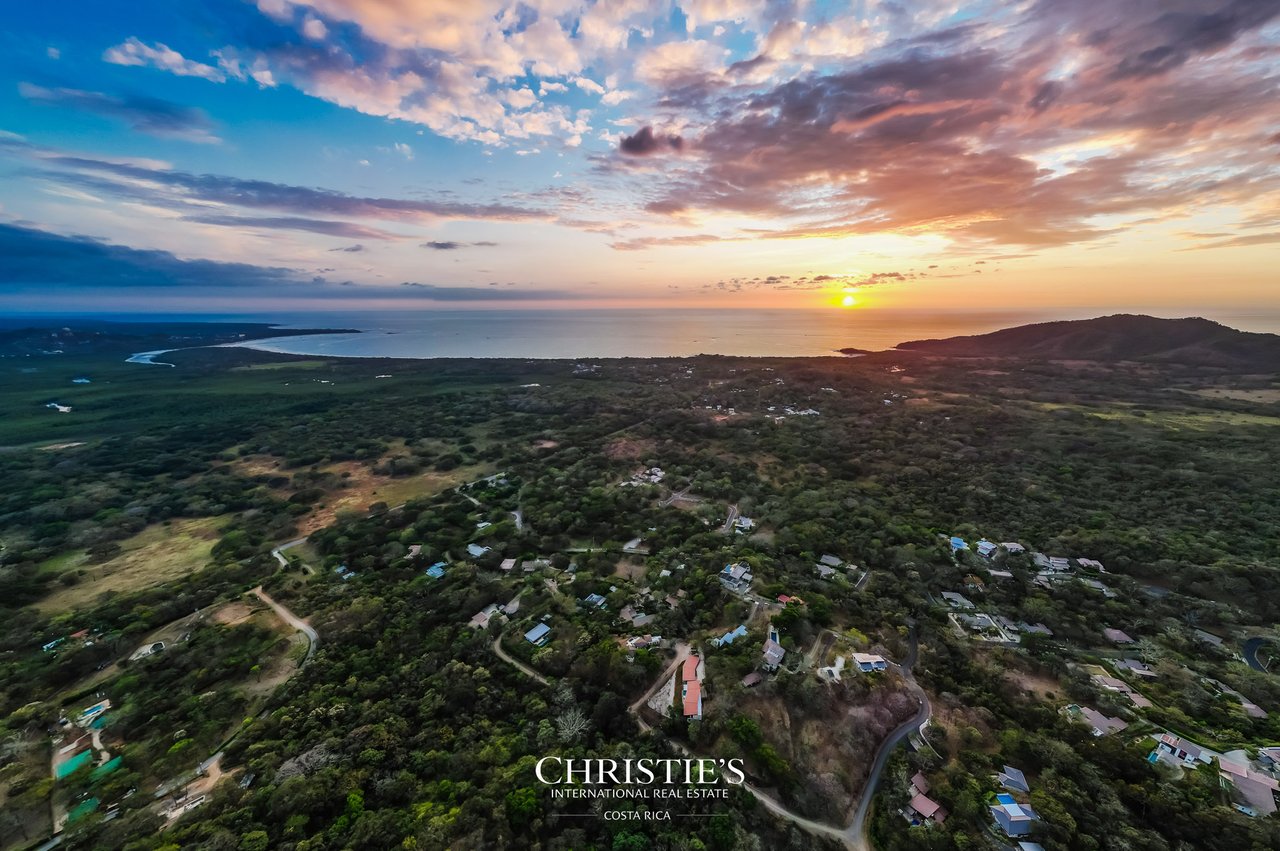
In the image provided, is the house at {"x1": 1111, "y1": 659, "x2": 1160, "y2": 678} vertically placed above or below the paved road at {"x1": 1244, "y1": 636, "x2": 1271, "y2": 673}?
below

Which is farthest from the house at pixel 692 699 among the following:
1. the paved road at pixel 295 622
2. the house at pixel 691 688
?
the paved road at pixel 295 622

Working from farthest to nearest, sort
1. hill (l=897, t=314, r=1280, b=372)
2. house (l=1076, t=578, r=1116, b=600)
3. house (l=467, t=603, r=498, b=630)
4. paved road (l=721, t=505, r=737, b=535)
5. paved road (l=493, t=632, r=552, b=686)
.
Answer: hill (l=897, t=314, r=1280, b=372) < paved road (l=721, t=505, r=737, b=535) < house (l=1076, t=578, r=1116, b=600) < house (l=467, t=603, r=498, b=630) < paved road (l=493, t=632, r=552, b=686)

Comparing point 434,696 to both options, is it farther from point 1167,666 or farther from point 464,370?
point 464,370

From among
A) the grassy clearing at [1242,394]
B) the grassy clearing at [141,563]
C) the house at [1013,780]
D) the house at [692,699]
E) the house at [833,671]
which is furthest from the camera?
the grassy clearing at [1242,394]

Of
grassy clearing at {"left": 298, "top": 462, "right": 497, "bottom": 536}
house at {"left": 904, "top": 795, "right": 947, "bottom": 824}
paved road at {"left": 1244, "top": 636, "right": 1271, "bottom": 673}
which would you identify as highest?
paved road at {"left": 1244, "top": 636, "right": 1271, "bottom": 673}

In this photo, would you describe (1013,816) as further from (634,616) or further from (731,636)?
(634,616)

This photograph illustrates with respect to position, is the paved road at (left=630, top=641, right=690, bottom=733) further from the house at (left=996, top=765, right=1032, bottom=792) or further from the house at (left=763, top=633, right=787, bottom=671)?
the house at (left=996, top=765, right=1032, bottom=792)

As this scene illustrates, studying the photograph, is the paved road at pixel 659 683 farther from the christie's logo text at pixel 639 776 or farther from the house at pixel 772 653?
the house at pixel 772 653

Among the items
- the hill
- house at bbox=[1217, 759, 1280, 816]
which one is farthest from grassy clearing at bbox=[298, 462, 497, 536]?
the hill
